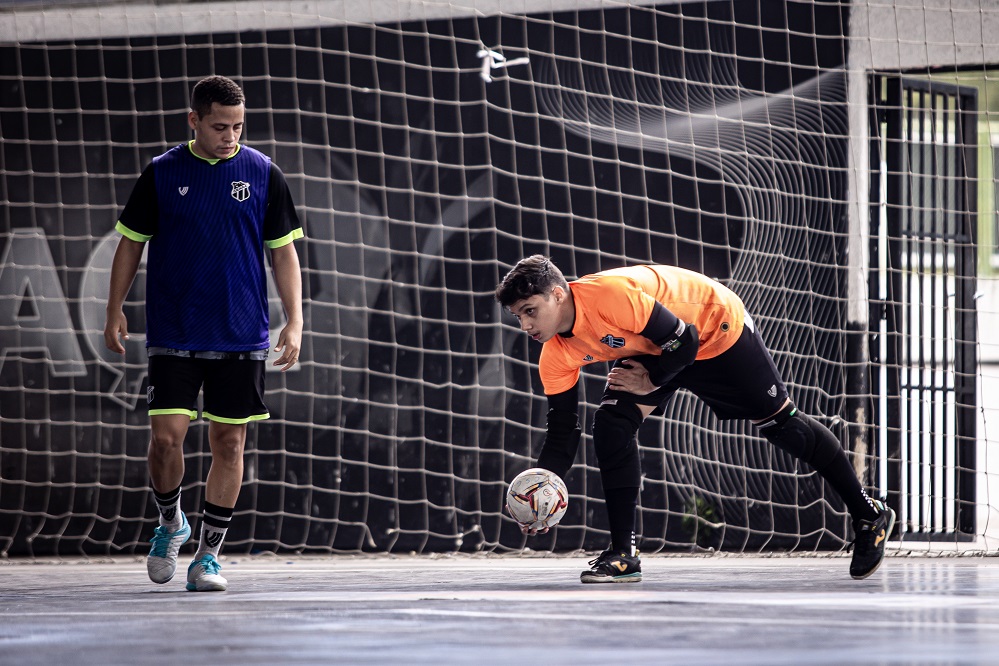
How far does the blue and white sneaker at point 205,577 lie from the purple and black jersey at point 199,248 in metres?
0.56

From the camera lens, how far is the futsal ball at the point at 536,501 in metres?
3.38

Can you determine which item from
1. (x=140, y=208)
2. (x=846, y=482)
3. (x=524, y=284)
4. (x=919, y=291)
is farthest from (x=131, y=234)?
(x=919, y=291)

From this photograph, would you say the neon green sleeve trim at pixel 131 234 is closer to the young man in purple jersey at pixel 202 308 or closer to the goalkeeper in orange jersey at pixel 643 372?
the young man in purple jersey at pixel 202 308

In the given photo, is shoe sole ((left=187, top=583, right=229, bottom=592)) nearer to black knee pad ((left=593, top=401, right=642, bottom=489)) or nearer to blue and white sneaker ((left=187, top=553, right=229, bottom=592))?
blue and white sneaker ((left=187, top=553, right=229, bottom=592))

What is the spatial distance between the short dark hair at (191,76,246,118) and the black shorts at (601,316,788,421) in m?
1.33

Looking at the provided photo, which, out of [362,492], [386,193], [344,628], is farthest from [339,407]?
[344,628]

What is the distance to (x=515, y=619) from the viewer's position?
2.32m

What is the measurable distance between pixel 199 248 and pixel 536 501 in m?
1.13

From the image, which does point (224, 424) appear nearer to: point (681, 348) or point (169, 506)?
point (169, 506)

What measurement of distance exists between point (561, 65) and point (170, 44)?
181 cm

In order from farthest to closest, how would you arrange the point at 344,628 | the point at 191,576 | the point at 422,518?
the point at 422,518, the point at 191,576, the point at 344,628

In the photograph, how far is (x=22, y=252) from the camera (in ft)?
19.0

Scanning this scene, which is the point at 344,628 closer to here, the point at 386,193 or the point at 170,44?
the point at 386,193

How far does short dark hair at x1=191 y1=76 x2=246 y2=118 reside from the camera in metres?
3.17
